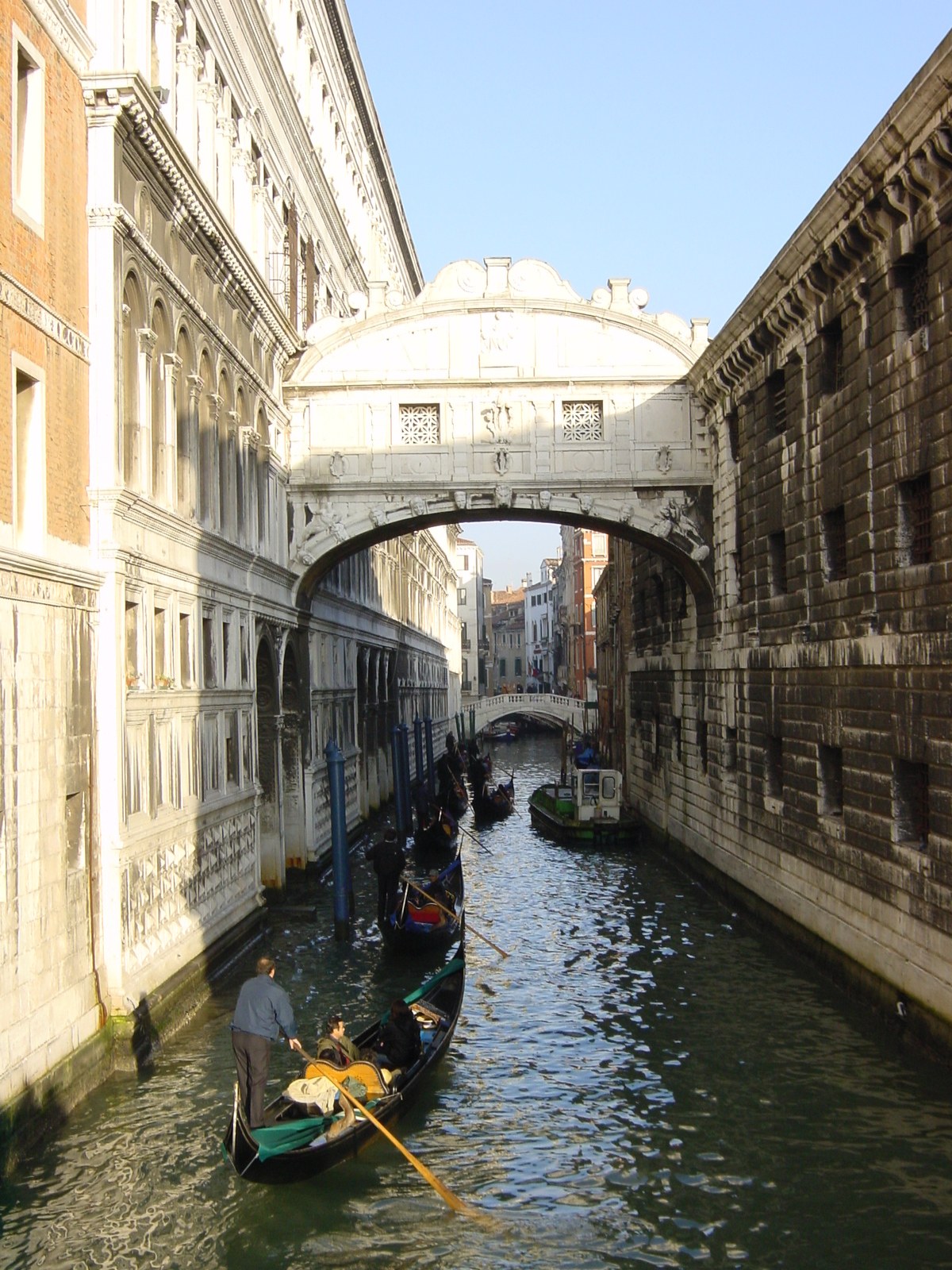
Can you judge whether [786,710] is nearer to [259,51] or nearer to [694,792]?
[694,792]

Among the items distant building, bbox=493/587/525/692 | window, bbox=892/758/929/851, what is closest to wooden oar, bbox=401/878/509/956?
window, bbox=892/758/929/851

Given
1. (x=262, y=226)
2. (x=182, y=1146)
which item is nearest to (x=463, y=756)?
(x=262, y=226)

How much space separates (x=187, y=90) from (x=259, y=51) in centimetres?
352

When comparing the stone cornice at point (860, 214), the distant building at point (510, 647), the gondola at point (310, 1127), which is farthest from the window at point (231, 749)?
the distant building at point (510, 647)

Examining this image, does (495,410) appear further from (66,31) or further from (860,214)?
(66,31)

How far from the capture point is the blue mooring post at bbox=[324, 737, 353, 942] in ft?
50.8

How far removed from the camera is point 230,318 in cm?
1509

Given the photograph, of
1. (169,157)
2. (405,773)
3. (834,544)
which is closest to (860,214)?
(834,544)

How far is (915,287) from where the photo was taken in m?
11.2

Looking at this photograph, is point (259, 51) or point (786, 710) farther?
point (259, 51)

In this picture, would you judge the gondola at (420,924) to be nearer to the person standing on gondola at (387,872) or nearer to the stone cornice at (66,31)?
the person standing on gondola at (387,872)

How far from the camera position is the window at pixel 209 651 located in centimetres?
1366

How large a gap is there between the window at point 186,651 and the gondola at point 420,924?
371 centimetres

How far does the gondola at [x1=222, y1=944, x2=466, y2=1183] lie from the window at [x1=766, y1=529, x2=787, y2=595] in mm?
7533
